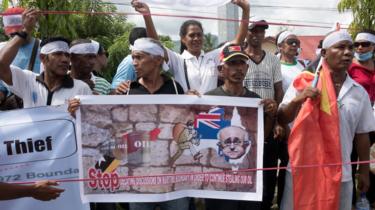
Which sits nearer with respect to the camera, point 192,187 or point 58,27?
point 192,187

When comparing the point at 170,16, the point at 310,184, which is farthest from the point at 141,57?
the point at 310,184

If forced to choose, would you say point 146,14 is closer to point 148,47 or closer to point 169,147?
point 148,47

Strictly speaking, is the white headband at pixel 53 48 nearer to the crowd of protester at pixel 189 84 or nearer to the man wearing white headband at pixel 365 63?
the crowd of protester at pixel 189 84

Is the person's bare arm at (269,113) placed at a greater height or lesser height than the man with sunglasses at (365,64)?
lesser

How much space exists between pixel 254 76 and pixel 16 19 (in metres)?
2.23

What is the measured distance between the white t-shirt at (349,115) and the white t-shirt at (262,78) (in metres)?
0.86

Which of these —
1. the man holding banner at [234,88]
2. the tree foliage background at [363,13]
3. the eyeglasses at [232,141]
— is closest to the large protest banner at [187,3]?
the man holding banner at [234,88]

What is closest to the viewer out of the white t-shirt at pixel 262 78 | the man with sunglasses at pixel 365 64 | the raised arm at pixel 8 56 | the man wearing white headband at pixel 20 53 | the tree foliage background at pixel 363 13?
the raised arm at pixel 8 56

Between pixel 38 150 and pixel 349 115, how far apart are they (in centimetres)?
235

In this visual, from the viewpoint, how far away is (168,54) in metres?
4.43

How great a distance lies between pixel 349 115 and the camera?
374 cm

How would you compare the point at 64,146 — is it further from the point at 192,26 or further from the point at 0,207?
the point at 192,26

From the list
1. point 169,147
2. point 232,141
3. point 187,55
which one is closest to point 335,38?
point 232,141

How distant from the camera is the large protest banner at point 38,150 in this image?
3.61 meters
